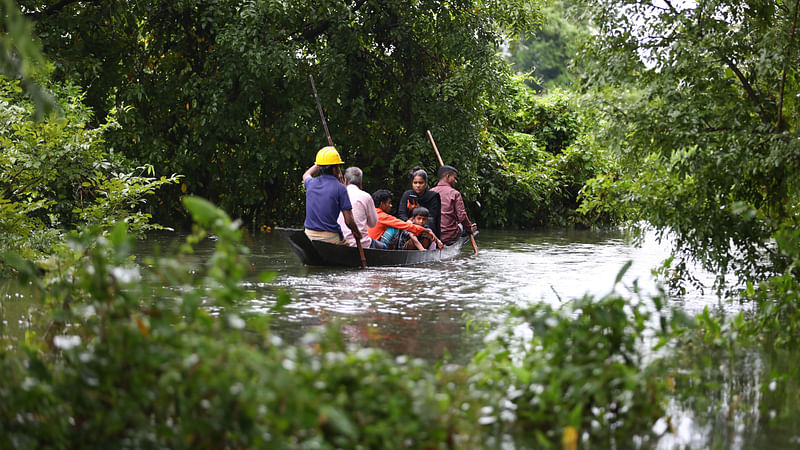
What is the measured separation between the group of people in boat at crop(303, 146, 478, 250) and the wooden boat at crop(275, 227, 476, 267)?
0.21m

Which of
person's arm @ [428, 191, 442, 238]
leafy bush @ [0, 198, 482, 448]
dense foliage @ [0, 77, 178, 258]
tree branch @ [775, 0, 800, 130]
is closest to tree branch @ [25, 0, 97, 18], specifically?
dense foliage @ [0, 77, 178, 258]

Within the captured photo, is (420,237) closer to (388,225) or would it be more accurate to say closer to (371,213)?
(388,225)

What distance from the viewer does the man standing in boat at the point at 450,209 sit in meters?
16.0

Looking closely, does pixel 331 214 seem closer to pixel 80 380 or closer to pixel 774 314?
pixel 774 314

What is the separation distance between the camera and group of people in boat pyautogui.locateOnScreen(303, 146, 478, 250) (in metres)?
12.7

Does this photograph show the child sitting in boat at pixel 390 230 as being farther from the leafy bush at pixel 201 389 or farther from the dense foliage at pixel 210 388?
the leafy bush at pixel 201 389

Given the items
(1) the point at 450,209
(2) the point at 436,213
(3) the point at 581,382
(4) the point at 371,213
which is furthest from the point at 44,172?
(3) the point at 581,382

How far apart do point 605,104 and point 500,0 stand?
1184 centimetres

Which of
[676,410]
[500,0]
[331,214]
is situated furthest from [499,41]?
[676,410]

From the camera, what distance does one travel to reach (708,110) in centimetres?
881

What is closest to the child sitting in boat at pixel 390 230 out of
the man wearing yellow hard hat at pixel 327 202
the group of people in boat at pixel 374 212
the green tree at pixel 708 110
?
the group of people in boat at pixel 374 212

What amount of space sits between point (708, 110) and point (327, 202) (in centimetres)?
585

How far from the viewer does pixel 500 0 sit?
2033cm

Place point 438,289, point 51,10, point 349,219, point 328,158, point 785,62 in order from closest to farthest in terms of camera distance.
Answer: point 785,62, point 438,289, point 328,158, point 349,219, point 51,10
